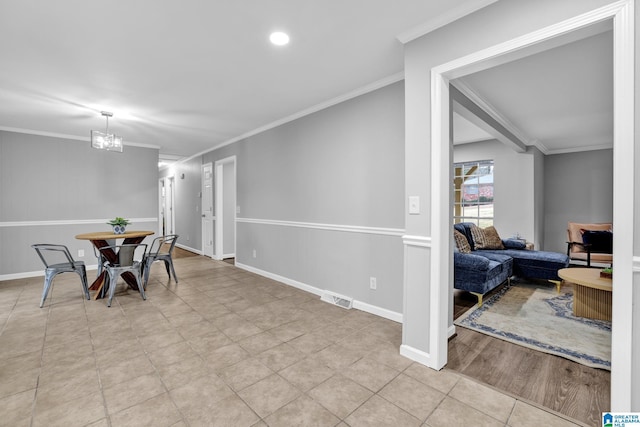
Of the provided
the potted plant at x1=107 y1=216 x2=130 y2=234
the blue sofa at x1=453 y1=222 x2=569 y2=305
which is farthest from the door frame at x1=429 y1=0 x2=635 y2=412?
the potted plant at x1=107 y1=216 x2=130 y2=234

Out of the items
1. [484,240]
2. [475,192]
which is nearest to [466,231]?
[484,240]

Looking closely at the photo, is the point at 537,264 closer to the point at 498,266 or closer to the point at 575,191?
the point at 498,266

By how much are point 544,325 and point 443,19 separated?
2.91 m

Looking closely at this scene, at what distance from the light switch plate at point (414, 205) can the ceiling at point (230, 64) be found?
1222mm

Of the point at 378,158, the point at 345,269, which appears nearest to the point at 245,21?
the point at 378,158

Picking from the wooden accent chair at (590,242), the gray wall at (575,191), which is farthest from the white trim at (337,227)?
the gray wall at (575,191)

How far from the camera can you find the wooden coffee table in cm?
288

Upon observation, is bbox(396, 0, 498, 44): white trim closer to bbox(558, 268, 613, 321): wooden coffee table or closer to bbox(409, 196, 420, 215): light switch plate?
bbox(409, 196, 420, 215): light switch plate

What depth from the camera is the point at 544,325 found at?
2.84m

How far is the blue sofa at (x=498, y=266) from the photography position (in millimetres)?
3316

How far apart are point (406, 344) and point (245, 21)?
105 inches

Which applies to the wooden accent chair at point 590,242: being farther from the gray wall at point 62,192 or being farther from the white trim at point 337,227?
the gray wall at point 62,192

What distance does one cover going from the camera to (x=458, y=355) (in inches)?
90.0

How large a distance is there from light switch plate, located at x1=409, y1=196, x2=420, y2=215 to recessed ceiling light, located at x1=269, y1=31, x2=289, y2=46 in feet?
5.15
